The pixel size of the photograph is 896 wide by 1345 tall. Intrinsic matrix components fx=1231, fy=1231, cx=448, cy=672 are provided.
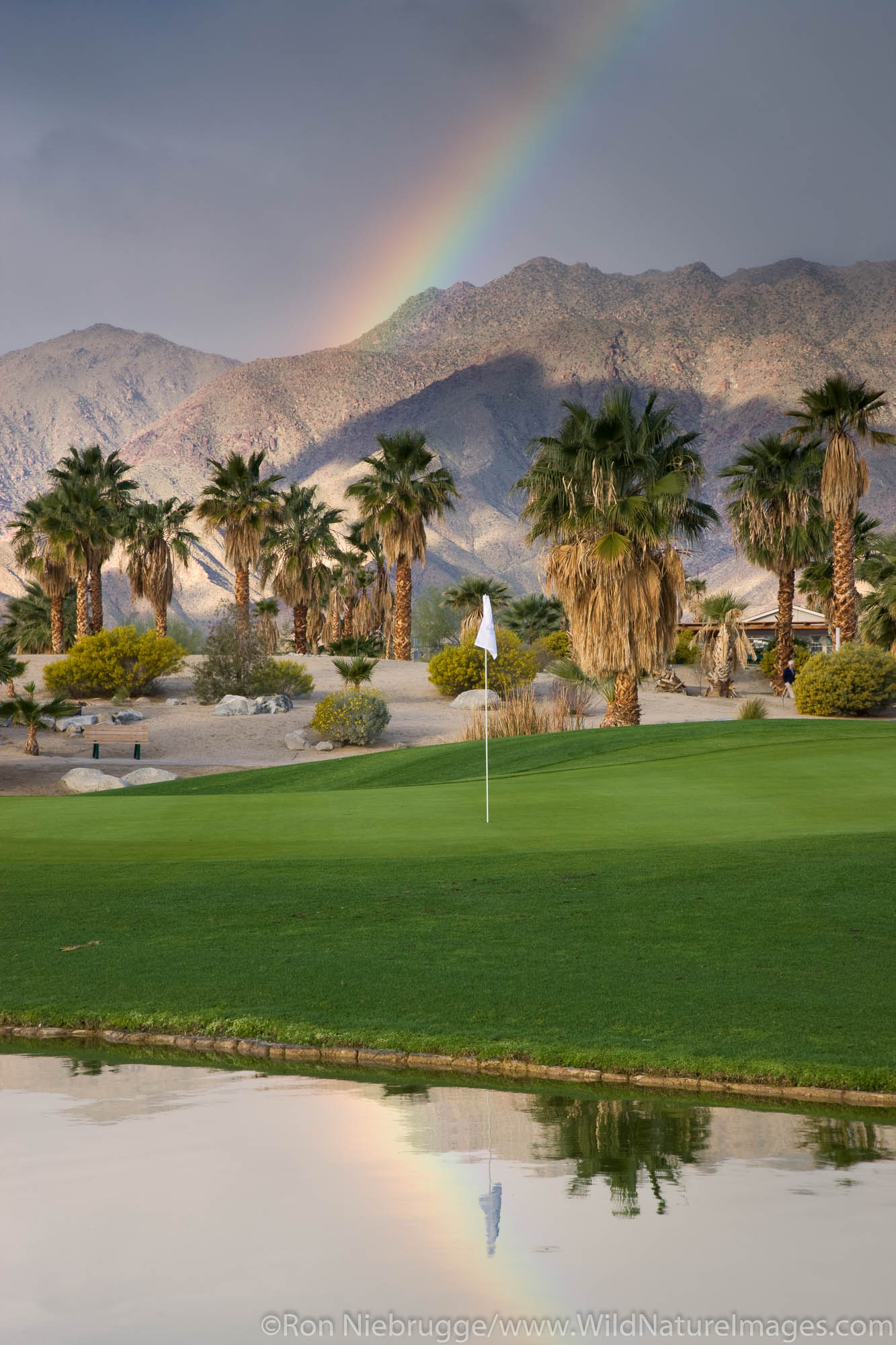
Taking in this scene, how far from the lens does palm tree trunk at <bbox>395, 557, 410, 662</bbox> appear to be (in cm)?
6059

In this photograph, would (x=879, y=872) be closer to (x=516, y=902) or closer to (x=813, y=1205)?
(x=516, y=902)

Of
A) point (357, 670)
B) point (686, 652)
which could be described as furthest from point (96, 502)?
point (686, 652)

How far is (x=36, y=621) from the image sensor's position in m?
78.8

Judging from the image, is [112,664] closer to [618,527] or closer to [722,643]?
[618,527]

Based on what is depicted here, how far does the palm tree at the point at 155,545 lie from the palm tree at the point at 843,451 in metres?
32.7

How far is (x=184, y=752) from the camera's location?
45781 mm

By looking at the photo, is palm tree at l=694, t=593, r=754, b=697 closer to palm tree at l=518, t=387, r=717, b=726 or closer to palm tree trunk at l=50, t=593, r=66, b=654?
palm tree at l=518, t=387, r=717, b=726

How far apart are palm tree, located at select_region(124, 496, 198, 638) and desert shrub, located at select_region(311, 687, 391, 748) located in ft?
70.5

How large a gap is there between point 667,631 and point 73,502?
3704 centimetres

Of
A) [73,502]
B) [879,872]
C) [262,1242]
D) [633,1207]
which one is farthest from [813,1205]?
[73,502]

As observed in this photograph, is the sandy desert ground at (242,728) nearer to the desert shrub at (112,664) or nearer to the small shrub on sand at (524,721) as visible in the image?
the desert shrub at (112,664)

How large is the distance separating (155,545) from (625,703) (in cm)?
3608

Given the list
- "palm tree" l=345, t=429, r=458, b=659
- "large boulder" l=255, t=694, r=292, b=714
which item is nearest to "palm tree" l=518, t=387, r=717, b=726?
"large boulder" l=255, t=694, r=292, b=714

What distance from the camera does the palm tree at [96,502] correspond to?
62.2 meters
